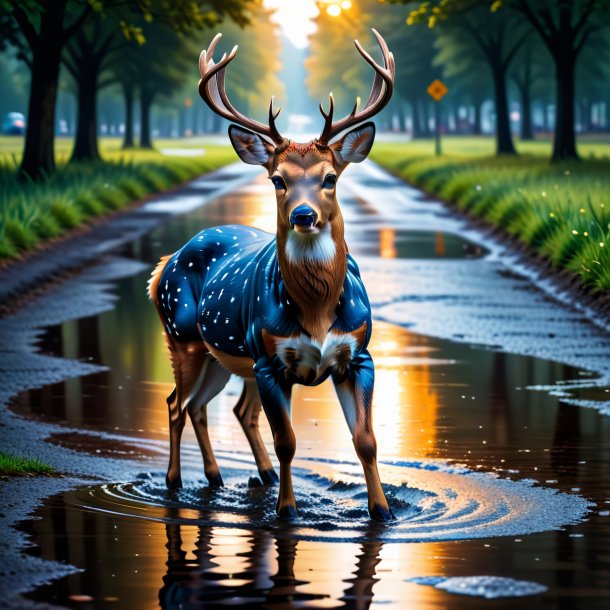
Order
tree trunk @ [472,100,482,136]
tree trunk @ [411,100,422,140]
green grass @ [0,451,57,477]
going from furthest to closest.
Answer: tree trunk @ [411,100,422,140]
tree trunk @ [472,100,482,136]
green grass @ [0,451,57,477]

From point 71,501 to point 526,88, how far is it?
81.8 meters

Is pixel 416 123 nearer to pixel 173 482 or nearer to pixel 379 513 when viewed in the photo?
pixel 173 482

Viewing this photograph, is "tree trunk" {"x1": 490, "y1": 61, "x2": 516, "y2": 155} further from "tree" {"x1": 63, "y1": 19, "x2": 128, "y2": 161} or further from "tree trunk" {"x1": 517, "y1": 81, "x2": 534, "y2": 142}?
"tree trunk" {"x1": 517, "y1": 81, "x2": 534, "y2": 142}

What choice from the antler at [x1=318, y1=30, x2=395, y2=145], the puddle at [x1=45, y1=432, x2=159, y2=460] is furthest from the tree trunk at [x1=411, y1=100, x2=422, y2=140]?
the antler at [x1=318, y1=30, x2=395, y2=145]

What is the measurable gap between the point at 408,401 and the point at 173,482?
3.21 meters

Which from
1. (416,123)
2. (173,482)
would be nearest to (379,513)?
(173,482)

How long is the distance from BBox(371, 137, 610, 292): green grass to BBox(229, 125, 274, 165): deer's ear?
10.2 meters

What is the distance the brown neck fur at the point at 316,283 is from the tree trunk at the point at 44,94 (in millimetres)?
24789

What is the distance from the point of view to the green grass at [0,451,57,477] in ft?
29.1

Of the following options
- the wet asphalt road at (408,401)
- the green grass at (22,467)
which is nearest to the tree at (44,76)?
the wet asphalt road at (408,401)

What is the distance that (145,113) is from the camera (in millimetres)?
79750

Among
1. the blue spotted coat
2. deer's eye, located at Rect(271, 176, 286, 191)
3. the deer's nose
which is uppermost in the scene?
deer's eye, located at Rect(271, 176, 286, 191)

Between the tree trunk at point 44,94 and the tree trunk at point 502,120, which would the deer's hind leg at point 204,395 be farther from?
the tree trunk at point 502,120

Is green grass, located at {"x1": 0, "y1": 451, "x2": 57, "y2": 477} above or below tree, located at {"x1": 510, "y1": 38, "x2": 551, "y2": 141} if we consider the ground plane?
below
